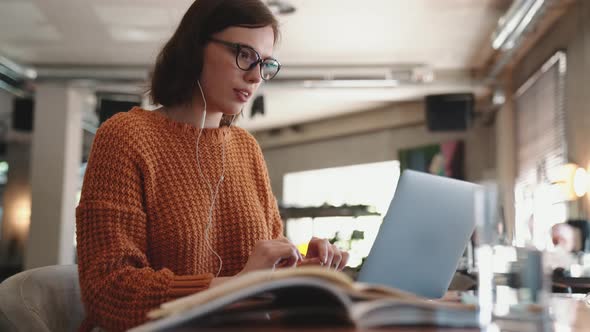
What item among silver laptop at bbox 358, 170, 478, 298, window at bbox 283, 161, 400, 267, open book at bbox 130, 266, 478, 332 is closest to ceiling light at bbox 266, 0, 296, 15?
window at bbox 283, 161, 400, 267

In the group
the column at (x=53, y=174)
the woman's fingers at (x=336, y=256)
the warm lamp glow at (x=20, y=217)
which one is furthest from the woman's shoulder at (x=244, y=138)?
the warm lamp glow at (x=20, y=217)

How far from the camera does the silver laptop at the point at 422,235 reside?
1.04m

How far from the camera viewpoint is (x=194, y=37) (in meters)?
1.44

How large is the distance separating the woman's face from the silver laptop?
1.59ft

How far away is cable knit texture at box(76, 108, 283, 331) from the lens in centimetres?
99

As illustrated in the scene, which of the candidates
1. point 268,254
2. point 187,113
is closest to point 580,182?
point 187,113

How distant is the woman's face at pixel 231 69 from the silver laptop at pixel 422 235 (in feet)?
1.59

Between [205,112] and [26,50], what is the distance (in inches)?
293

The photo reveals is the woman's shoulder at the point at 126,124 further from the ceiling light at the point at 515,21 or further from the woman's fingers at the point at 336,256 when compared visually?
the ceiling light at the point at 515,21

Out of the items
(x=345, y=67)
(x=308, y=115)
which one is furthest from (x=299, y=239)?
(x=345, y=67)

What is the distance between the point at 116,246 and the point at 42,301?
27 centimetres

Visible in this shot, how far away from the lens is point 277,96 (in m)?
9.96

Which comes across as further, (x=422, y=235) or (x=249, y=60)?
(x=249, y=60)

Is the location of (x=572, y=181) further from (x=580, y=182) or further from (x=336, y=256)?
(x=336, y=256)
